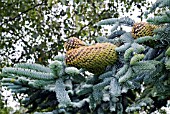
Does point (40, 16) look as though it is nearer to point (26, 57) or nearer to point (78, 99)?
point (26, 57)

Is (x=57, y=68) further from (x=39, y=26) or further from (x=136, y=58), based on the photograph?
(x=39, y=26)

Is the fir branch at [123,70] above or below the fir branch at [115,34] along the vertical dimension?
below

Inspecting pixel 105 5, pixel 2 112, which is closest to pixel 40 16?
pixel 105 5

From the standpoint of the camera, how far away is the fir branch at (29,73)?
0.72 metres

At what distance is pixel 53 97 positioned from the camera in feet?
3.81

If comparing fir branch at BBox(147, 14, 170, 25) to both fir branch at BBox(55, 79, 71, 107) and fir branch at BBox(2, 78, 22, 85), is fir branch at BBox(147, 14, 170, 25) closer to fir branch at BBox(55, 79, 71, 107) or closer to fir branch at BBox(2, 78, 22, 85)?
fir branch at BBox(55, 79, 71, 107)

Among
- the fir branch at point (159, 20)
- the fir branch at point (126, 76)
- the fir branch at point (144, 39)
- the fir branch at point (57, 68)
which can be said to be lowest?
the fir branch at point (126, 76)

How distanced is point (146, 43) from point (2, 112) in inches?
125

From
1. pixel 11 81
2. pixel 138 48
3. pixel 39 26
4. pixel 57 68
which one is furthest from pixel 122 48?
pixel 39 26

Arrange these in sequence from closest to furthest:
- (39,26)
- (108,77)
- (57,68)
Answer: (57,68)
(108,77)
(39,26)

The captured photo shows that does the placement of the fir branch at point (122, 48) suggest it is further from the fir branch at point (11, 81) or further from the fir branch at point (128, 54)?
the fir branch at point (11, 81)

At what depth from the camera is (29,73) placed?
0.73m

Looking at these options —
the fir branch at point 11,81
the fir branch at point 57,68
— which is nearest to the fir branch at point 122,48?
the fir branch at point 57,68

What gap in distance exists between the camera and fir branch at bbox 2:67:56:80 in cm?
72
